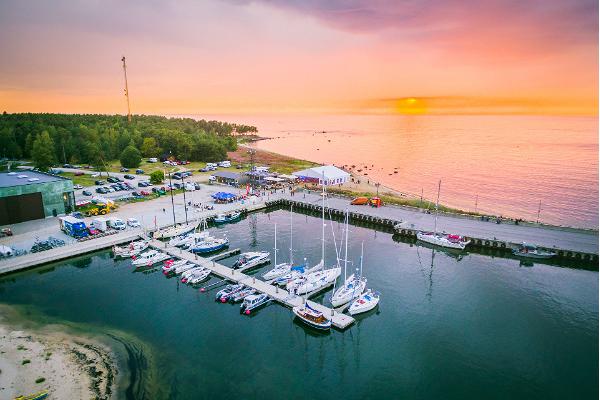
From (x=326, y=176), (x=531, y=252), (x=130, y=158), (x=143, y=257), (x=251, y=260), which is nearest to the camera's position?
(x=251, y=260)

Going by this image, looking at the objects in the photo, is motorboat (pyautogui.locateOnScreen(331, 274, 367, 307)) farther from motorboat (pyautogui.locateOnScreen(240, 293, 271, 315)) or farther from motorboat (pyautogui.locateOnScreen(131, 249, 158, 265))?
motorboat (pyautogui.locateOnScreen(131, 249, 158, 265))

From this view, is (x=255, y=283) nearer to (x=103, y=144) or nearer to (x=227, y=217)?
(x=227, y=217)

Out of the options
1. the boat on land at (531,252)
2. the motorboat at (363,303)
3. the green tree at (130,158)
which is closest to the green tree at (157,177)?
the green tree at (130,158)

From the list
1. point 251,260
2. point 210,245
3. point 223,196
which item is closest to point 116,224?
point 210,245

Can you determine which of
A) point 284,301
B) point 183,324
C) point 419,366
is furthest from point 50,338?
point 419,366

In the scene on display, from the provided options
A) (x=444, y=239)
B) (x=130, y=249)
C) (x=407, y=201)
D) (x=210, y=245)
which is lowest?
(x=444, y=239)

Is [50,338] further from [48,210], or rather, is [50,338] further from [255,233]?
[48,210]

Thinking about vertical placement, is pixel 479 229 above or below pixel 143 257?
below

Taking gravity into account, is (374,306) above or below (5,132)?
below
